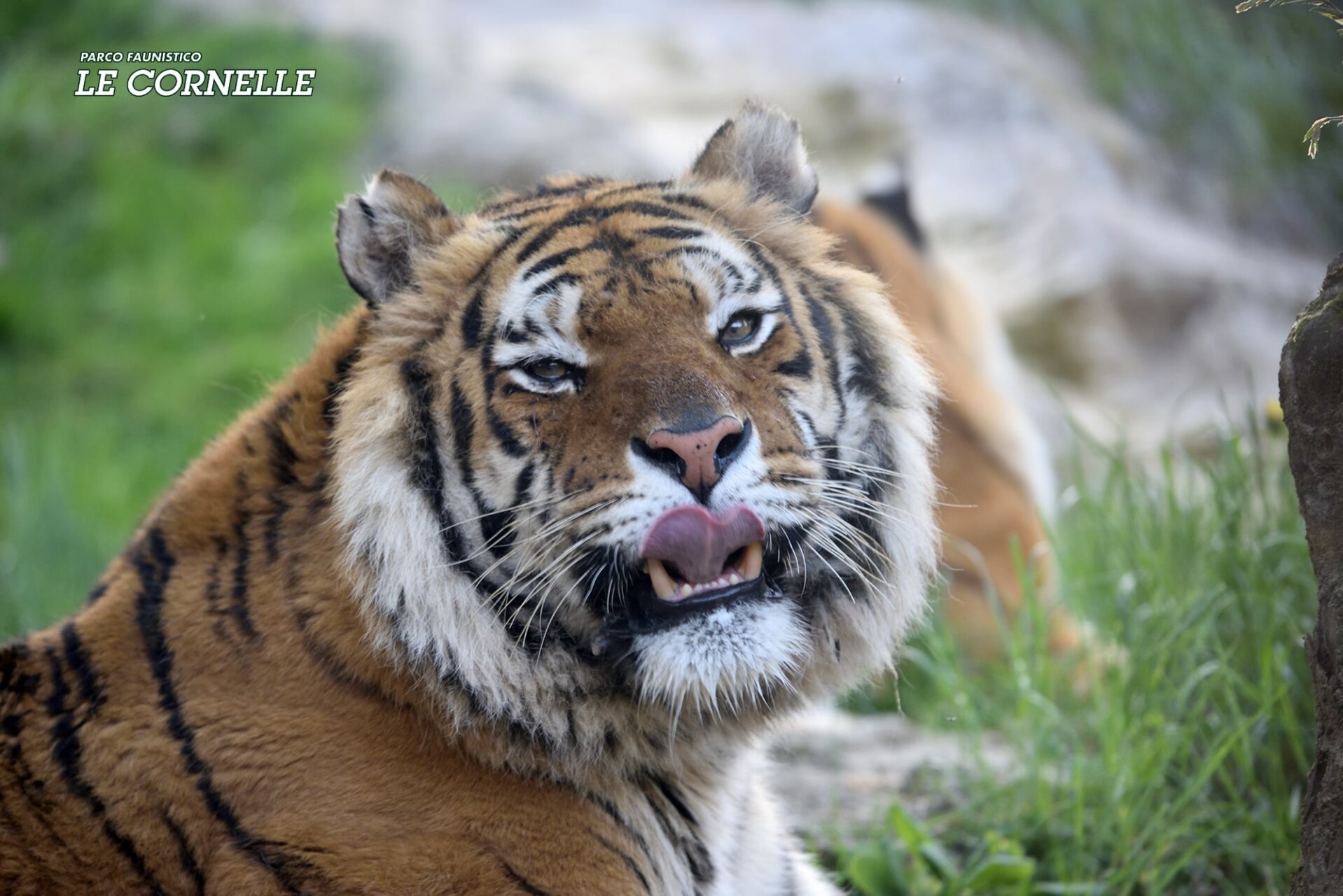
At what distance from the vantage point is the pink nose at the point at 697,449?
236cm

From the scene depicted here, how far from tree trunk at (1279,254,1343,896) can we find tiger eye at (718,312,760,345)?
101cm

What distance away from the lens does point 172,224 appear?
30.7 ft

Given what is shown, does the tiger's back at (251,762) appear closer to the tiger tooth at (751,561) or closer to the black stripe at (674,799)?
the black stripe at (674,799)

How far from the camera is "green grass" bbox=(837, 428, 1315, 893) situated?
127 inches

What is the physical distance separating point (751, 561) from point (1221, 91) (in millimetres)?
7872

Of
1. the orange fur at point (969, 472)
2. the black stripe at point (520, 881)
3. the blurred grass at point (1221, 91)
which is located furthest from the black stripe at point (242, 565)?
the blurred grass at point (1221, 91)

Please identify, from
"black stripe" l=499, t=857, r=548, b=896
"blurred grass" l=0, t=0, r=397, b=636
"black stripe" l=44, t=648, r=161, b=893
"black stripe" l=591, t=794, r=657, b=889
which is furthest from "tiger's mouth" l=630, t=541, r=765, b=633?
"blurred grass" l=0, t=0, r=397, b=636

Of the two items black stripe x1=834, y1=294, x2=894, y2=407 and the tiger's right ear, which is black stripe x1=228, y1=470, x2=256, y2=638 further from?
black stripe x1=834, y1=294, x2=894, y2=407

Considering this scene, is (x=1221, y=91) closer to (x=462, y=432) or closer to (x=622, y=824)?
(x=462, y=432)

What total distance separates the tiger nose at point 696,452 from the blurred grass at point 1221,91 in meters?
4.67

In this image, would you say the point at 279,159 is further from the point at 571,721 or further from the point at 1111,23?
the point at 571,721

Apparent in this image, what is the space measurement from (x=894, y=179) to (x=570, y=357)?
13.4ft

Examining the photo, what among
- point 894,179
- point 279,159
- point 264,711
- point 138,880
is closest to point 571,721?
point 264,711

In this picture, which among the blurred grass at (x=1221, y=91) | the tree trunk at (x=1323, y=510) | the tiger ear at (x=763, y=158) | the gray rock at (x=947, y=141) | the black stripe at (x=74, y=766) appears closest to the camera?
the tree trunk at (x=1323, y=510)
